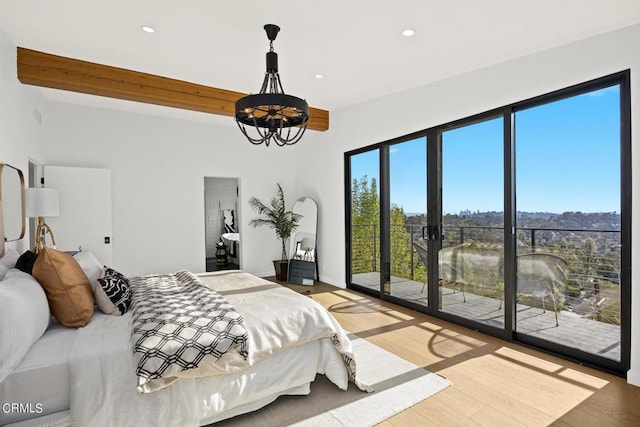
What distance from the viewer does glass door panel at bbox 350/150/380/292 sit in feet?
16.3

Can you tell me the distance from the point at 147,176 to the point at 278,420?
439cm

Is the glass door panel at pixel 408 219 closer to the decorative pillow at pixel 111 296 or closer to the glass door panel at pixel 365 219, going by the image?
the glass door panel at pixel 365 219

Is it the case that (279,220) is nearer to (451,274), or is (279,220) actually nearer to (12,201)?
(451,274)

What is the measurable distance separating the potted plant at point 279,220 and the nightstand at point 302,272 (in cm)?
31

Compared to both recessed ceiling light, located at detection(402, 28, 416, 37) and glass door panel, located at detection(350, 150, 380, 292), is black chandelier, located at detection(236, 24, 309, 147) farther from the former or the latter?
glass door panel, located at detection(350, 150, 380, 292)

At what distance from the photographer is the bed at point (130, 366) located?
156 cm

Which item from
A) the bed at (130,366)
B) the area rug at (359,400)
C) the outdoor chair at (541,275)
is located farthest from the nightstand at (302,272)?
→ the outdoor chair at (541,275)

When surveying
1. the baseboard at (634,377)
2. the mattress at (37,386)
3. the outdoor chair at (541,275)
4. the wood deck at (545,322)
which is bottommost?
the baseboard at (634,377)

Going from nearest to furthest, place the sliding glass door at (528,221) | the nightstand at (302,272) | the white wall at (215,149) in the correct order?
the sliding glass door at (528,221) < the white wall at (215,149) < the nightstand at (302,272)

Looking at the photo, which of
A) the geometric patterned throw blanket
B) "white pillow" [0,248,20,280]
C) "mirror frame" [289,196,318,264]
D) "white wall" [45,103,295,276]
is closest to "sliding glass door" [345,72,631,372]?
"mirror frame" [289,196,318,264]

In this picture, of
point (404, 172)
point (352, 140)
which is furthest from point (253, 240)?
point (404, 172)

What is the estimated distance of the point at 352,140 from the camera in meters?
5.22

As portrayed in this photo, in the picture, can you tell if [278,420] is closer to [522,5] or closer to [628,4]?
[522,5]

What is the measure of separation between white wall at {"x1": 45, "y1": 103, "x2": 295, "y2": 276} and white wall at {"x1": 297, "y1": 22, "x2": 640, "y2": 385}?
1354mm
